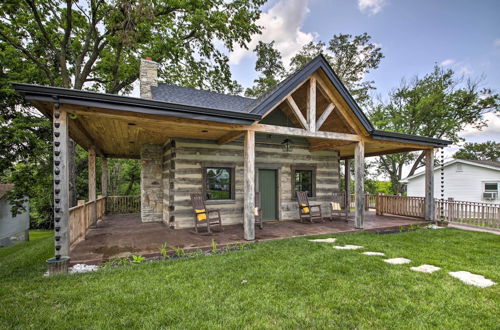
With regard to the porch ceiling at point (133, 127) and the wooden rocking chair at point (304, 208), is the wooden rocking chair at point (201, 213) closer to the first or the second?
the porch ceiling at point (133, 127)

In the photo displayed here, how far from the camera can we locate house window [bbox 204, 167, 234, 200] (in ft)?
25.5

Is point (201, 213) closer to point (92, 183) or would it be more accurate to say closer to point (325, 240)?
point (325, 240)

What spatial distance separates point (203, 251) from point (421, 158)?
23.5 m

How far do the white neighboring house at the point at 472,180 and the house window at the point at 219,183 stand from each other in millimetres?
17130

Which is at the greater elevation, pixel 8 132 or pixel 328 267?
pixel 8 132

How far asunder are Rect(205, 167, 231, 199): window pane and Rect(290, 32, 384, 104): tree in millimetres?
16532

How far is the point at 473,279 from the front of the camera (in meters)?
3.68

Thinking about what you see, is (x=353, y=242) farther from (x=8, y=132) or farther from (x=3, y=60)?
(x=3, y=60)

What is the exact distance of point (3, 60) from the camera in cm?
899

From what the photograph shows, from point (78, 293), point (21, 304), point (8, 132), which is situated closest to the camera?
point (21, 304)

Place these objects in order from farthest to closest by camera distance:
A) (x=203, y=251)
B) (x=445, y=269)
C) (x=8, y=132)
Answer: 1. (x=8, y=132)
2. (x=203, y=251)
3. (x=445, y=269)

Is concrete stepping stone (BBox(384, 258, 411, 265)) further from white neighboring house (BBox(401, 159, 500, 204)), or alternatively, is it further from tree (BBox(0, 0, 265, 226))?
white neighboring house (BBox(401, 159, 500, 204))

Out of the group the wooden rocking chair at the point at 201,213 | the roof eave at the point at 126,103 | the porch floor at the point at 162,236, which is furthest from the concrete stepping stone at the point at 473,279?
the wooden rocking chair at the point at 201,213

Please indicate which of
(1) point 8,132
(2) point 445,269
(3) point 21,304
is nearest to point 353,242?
(2) point 445,269
